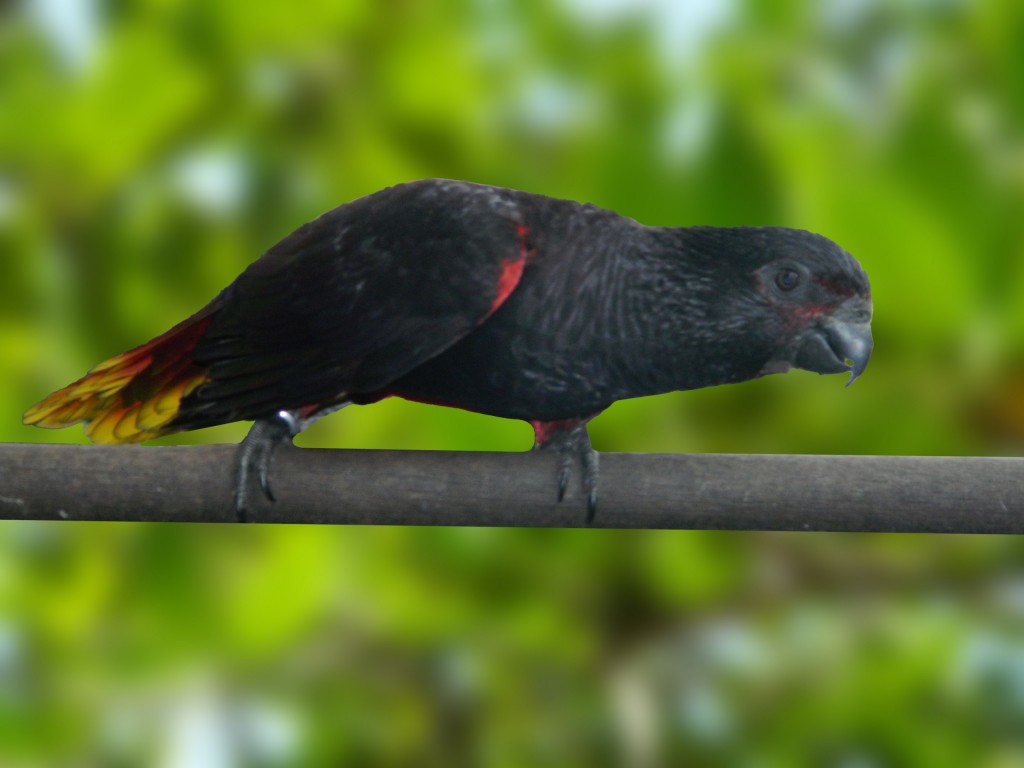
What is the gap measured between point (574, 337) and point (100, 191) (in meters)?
0.46

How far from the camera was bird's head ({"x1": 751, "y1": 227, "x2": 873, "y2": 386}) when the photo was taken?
689 millimetres

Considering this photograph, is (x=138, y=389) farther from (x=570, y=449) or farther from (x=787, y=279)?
(x=787, y=279)

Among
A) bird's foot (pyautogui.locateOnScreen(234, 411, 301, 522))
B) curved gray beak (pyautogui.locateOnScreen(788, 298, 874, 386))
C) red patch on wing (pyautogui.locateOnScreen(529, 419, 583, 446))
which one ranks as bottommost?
bird's foot (pyautogui.locateOnScreen(234, 411, 301, 522))

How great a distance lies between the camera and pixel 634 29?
882mm

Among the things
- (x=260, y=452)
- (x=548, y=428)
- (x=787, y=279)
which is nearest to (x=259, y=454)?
(x=260, y=452)

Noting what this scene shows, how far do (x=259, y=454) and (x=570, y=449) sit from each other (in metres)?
0.24

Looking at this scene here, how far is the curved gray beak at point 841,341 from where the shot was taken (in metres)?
0.70

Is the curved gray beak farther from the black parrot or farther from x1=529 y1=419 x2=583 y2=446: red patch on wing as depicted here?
x1=529 y1=419 x2=583 y2=446: red patch on wing

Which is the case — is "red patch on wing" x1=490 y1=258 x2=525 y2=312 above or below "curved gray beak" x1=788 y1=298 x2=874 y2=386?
above

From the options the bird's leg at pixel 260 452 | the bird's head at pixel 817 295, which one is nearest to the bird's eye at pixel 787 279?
the bird's head at pixel 817 295

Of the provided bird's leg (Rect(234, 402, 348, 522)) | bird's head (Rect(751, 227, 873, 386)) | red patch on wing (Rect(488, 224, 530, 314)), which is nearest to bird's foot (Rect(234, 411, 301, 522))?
bird's leg (Rect(234, 402, 348, 522))

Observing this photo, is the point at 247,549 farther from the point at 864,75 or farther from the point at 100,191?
the point at 864,75

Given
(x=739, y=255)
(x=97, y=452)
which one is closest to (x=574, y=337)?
(x=739, y=255)

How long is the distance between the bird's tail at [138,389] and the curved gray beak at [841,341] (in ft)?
1.47
